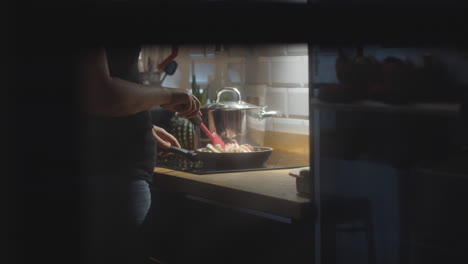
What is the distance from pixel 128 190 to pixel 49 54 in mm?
1003

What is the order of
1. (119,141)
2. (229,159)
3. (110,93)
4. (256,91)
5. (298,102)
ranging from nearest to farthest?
(110,93) → (119,141) → (229,159) → (298,102) → (256,91)

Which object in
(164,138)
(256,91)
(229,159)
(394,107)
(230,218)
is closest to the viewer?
(394,107)

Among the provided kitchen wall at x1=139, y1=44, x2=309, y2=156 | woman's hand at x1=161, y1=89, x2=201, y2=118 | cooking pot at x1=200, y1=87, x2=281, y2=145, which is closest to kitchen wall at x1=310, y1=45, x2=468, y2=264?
woman's hand at x1=161, y1=89, x2=201, y2=118

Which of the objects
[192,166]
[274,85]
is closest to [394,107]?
[192,166]

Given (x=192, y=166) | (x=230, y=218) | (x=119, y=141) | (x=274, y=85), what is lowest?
(x=230, y=218)

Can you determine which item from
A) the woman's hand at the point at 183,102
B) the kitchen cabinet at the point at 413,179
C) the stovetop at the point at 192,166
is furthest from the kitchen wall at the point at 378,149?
the stovetop at the point at 192,166

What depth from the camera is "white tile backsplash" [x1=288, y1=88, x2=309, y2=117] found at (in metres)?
1.90

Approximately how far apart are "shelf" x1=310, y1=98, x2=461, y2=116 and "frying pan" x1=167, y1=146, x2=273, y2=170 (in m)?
0.50

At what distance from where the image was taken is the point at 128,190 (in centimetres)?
121

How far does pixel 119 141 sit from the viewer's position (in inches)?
47.1

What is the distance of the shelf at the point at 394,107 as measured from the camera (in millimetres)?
806

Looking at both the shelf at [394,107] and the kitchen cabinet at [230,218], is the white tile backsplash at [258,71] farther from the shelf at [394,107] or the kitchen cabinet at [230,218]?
the shelf at [394,107]

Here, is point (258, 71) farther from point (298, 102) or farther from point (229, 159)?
point (229, 159)

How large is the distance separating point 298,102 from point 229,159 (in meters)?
0.53
